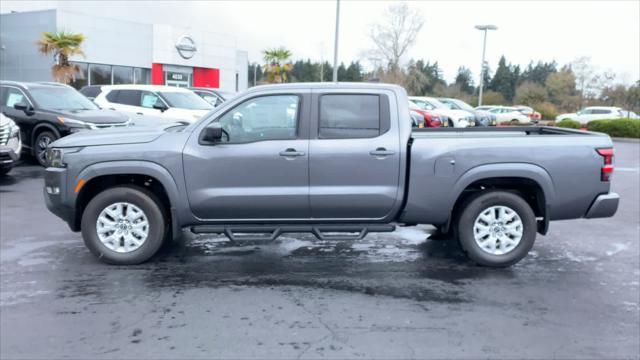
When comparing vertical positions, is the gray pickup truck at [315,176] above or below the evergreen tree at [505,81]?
below

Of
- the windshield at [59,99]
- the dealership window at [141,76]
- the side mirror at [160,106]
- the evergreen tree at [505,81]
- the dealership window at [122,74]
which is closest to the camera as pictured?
the windshield at [59,99]

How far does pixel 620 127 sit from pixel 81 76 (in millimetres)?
26427

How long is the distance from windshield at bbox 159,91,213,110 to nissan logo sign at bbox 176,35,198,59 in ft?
71.5

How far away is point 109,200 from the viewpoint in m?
6.05

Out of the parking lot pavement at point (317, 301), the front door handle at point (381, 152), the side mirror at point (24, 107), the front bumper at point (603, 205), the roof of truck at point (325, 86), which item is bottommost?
the parking lot pavement at point (317, 301)

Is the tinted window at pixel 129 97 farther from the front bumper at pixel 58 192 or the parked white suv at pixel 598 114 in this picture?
the parked white suv at pixel 598 114

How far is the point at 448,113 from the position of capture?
2481cm

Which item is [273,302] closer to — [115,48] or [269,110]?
[269,110]

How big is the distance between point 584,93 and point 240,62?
129ft

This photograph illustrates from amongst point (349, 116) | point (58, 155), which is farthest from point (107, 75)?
point (349, 116)

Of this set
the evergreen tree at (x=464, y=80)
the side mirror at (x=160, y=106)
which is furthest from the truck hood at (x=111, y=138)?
the evergreen tree at (x=464, y=80)

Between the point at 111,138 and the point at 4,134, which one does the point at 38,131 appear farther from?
the point at 111,138

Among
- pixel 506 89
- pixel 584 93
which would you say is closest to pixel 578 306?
pixel 584 93

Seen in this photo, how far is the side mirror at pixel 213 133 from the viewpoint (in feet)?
19.1
